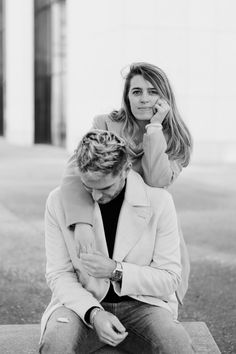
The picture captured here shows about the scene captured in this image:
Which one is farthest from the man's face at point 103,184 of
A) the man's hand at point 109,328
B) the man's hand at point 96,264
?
the man's hand at point 109,328

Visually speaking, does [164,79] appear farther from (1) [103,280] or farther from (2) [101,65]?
(2) [101,65]

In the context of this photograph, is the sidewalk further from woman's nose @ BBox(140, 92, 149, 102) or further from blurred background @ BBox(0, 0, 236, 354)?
woman's nose @ BBox(140, 92, 149, 102)

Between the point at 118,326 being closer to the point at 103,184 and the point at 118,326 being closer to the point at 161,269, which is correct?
the point at 161,269

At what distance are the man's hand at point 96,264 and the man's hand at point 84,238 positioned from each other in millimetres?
36

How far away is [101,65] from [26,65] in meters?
8.45

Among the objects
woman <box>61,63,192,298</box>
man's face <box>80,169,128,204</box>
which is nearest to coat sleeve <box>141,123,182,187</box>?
woman <box>61,63,192,298</box>

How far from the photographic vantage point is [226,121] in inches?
731

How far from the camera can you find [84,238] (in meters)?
3.07

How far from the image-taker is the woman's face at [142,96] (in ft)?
11.6

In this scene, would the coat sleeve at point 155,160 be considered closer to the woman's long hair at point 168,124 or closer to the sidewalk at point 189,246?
the woman's long hair at point 168,124

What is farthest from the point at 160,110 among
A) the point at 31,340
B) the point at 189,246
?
the point at 189,246

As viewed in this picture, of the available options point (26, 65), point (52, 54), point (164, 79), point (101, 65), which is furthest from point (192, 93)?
point (164, 79)

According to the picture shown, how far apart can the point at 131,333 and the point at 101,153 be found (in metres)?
0.90

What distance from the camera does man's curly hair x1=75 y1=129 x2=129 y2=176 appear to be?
2896 millimetres
